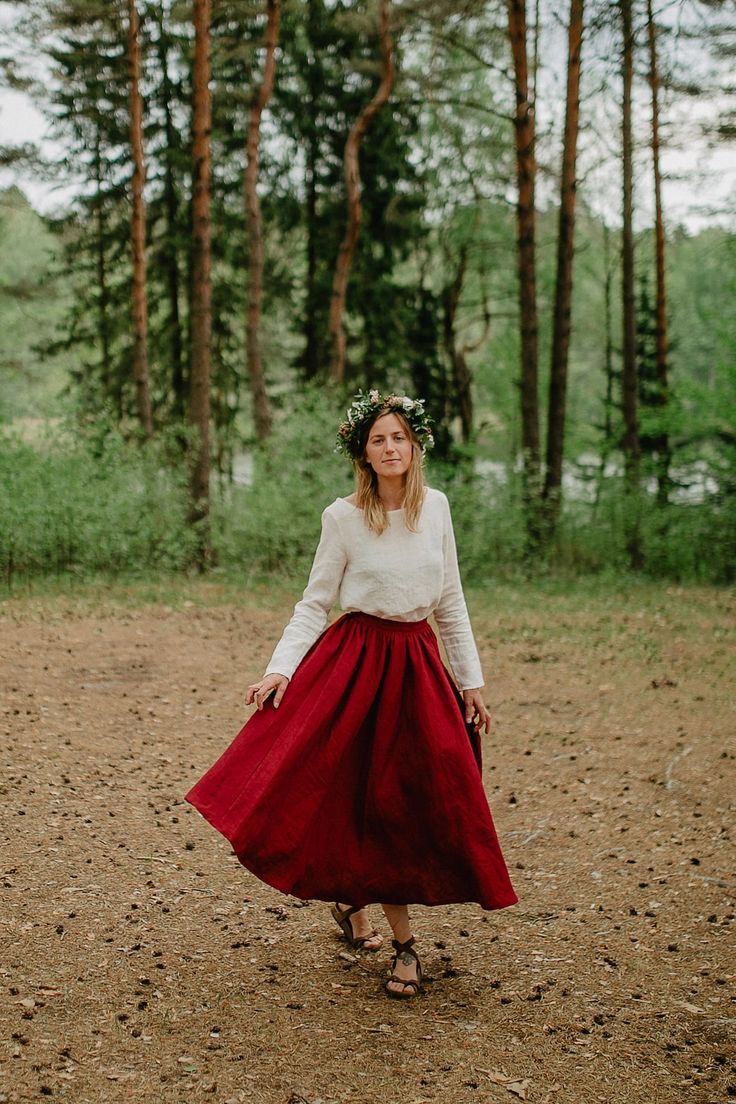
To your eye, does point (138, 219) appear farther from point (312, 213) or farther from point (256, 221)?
point (312, 213)

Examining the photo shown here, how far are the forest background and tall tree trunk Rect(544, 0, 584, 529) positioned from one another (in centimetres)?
5

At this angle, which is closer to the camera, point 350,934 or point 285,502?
point 350,934

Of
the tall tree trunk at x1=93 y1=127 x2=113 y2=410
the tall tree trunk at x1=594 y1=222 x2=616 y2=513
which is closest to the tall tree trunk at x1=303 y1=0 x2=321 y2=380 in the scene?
the tall tree trunk at x1=93 y1=127 x2=113 y2=410

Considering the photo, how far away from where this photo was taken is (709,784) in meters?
6.98

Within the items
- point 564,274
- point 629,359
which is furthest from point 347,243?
point 564,274

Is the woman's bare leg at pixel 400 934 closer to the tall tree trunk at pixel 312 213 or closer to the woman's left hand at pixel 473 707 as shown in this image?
the woman's left hand at pixel 473 707

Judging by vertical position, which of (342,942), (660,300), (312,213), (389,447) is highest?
(312,213)

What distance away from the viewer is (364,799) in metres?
3.90

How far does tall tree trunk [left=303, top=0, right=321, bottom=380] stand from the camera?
78.0ft

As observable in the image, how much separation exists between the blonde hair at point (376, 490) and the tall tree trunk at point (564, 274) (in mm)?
12974

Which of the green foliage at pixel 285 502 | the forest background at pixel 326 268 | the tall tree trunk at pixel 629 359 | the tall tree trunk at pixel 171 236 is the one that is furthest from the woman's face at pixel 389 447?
the tall tree trunk at pixel 171 236

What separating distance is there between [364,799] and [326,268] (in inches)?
857

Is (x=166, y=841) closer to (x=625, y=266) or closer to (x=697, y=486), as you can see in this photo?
(x=625, y=266)

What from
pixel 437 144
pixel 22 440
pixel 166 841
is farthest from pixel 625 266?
pixel 166 841
